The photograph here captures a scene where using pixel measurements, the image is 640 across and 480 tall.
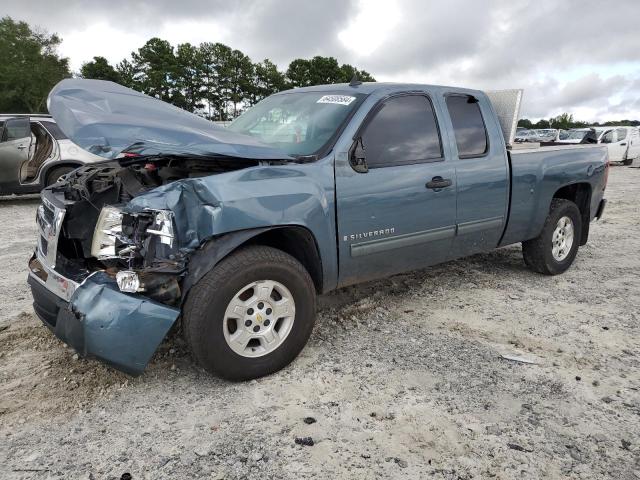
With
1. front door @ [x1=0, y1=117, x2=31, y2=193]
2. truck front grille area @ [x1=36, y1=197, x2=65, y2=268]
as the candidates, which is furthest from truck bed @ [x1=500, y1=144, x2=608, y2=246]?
front door @ [x1=0, y1=117, x2=31, y2=193]

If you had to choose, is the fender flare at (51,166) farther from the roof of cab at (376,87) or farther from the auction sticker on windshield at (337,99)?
the auction sticker on windshield at (337,99)

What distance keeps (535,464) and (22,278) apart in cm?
481

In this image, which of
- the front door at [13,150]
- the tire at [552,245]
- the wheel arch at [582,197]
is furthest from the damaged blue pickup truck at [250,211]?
the front door at [13,150]

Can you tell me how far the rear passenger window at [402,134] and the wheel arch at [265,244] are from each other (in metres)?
0.75

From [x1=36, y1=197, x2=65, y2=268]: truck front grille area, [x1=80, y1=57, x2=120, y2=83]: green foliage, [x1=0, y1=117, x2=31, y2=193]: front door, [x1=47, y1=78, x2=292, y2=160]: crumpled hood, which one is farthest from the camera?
[x1=80, y1=57, x2=120, y2=83]: green foliage

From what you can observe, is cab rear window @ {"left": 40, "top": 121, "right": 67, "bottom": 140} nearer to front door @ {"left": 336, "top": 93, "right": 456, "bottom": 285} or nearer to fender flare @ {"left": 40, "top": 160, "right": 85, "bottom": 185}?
fender flare @ {"left": 40, "top": 160, "right": 85, "bottom": 185}

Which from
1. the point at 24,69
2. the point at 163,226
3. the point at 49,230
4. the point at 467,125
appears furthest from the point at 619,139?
the point at 24,69

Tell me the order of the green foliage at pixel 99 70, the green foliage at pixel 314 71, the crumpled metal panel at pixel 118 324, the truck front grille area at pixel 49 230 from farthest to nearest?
the green foliage at pixel 314 71
the green foliage at pixel 99 70
the truck front grille area at pixel 49 230
the crumpled metal panel at pixel 118 324

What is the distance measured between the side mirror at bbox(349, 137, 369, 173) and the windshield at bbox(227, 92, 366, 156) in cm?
18

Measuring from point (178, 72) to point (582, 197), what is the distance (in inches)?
2210

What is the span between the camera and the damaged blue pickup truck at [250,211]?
8.79ft

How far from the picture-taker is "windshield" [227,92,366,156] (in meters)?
3.49

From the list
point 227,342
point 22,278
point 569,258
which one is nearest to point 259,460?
point 227,342

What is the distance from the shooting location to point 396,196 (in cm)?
355
